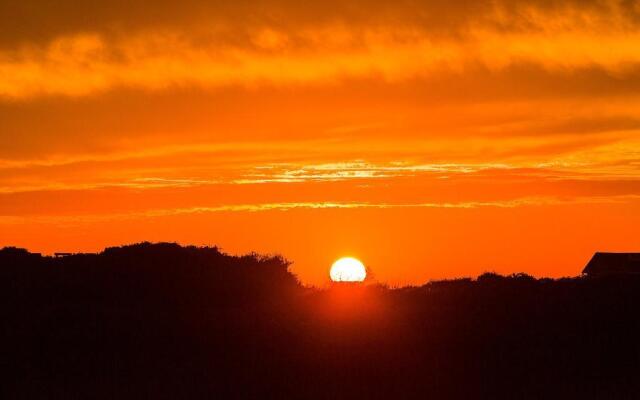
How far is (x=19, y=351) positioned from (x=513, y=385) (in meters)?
11.0

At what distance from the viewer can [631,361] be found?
71.6ft

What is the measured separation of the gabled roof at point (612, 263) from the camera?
47.5m

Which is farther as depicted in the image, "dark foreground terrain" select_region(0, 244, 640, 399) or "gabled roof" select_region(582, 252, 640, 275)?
"gabled roof" select_region(582, 252, 640, 275)

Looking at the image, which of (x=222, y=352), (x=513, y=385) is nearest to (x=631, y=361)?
(x=513, y=385)

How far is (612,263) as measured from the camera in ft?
160

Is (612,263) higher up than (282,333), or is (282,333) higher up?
(612,263)

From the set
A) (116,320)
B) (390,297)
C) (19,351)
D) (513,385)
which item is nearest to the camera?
(513,385)

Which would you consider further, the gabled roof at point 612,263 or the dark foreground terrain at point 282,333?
the gabled roof at point 612,263

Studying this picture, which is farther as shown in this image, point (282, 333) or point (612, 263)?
point (612, 263)

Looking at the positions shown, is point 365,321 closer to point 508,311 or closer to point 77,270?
point 508,311

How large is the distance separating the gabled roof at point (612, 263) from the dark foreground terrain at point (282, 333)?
1905cm

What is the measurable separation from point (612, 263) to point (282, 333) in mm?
31203

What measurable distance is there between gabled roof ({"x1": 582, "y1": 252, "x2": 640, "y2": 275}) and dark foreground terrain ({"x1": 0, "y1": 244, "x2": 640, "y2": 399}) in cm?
1905

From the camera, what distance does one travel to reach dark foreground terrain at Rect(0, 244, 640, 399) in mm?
19359
